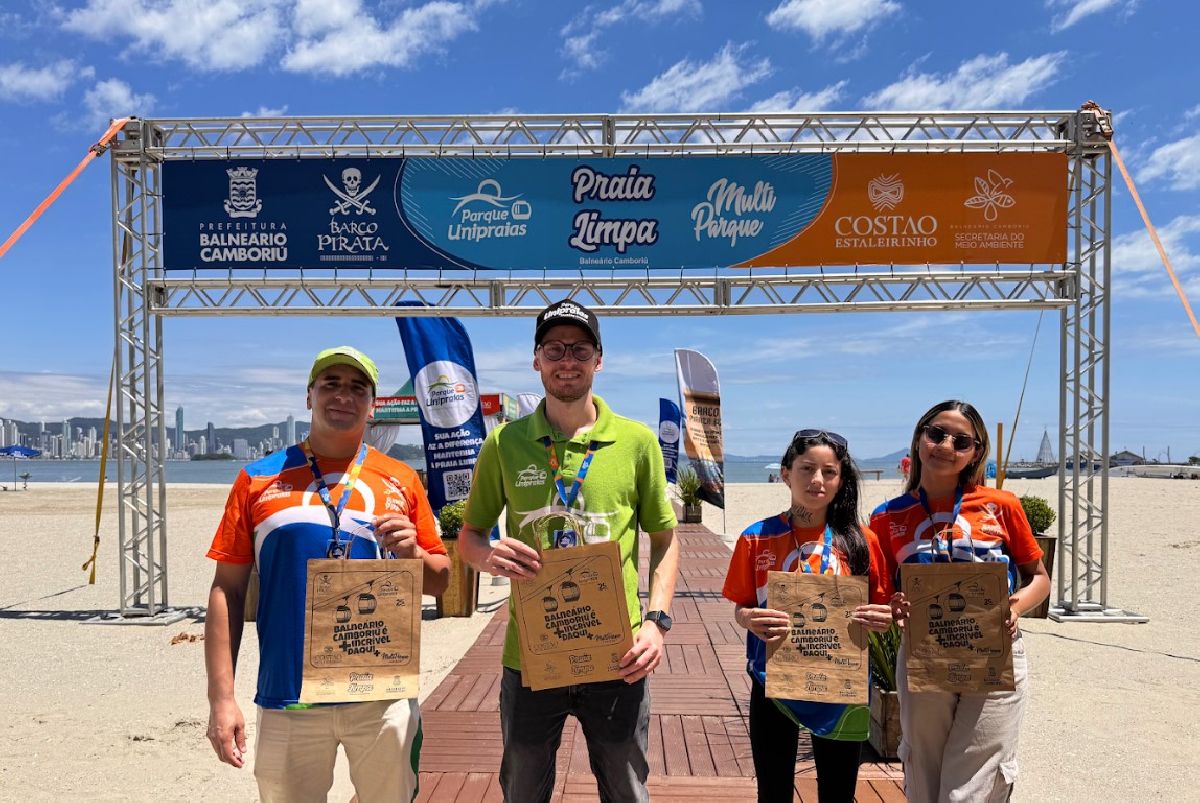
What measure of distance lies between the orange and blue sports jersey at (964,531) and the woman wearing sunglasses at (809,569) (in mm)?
95

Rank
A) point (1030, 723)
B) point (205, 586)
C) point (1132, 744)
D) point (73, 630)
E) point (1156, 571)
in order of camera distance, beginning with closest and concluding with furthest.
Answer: point (1132, 744) < point (1030, 723) < point (73, 630) < point (205, 586) < point (1156, 571)

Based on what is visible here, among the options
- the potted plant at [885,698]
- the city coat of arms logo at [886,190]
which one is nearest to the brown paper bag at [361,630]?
the potted plant at [885,698]

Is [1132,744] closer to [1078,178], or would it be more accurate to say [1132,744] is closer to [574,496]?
[574,496]

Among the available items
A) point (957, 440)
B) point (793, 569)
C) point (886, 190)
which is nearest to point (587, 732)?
point (793, 569)

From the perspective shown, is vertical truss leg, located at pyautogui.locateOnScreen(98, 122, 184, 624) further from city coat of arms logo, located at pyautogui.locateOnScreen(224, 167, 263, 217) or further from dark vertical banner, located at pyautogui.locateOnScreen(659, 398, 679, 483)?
dark vertical banner, located at pyautogui.locateOnScreen(659, 398, 679, 483)

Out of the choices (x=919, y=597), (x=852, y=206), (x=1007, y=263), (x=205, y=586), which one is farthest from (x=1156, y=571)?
(x=205, y=586)

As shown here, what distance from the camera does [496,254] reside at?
26.0ft

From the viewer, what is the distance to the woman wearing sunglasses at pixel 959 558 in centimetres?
252

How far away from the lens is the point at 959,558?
100 inches

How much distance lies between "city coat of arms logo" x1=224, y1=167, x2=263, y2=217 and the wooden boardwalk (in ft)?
16.0

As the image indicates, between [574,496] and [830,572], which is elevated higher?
[574,496]

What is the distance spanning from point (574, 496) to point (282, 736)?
1.03 m

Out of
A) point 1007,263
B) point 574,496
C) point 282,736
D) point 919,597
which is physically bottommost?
point 282,736

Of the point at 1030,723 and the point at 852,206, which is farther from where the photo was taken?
the point at 852,206
